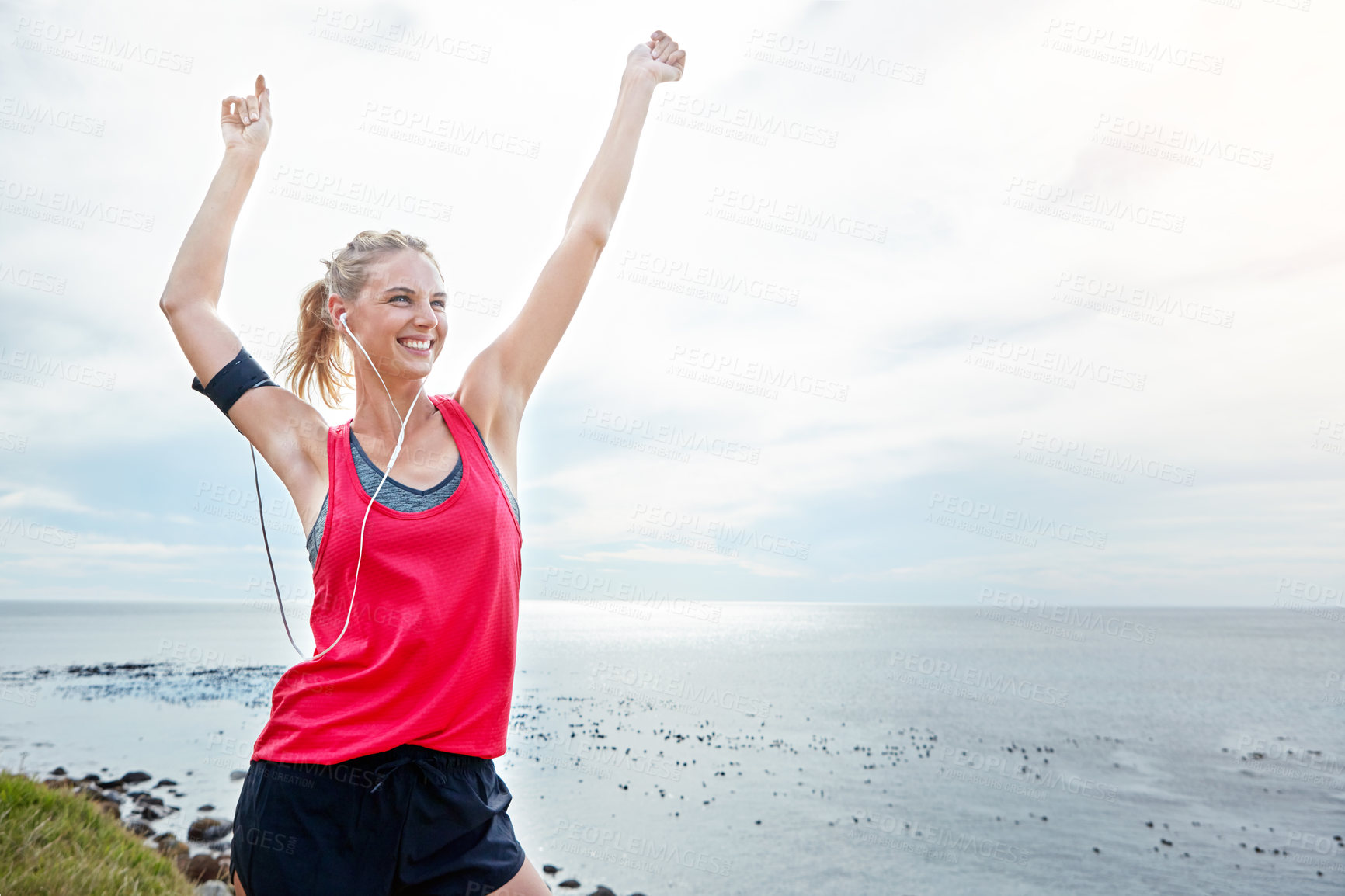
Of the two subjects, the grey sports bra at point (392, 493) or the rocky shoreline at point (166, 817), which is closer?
the grey sports bra at point (392, 493)

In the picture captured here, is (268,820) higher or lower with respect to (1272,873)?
higher

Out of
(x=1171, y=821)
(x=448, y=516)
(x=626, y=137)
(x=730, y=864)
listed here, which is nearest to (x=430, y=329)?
(x=448, y=516)

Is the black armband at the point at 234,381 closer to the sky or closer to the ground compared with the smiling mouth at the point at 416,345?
closer to the ground

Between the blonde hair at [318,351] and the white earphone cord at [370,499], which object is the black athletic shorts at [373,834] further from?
the blonde hair at [318,351]

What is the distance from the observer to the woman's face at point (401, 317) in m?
1.97

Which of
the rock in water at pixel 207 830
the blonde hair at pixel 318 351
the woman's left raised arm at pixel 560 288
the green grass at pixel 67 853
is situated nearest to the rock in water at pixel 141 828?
the rock in water at pixel 207 830

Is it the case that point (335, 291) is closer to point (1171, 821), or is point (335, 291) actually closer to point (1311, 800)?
point (1171, 821)

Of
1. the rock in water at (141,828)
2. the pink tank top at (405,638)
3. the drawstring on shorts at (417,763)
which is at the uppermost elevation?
the pink tank top at (405,638)

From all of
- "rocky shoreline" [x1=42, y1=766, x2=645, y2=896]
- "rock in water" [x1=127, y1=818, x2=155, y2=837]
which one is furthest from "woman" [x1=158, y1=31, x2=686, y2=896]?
"rock in water" [x1=127, y1=818, x2=155, y2=837]

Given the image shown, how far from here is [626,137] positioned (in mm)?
2426

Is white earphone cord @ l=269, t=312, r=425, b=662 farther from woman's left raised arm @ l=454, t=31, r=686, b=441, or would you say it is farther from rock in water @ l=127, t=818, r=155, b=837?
rock in water @ l=127, t=818, r=155, b=837

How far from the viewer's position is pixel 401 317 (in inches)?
77.4

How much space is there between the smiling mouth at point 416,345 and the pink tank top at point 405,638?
1.13 feet

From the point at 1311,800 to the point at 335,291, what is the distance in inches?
1195
